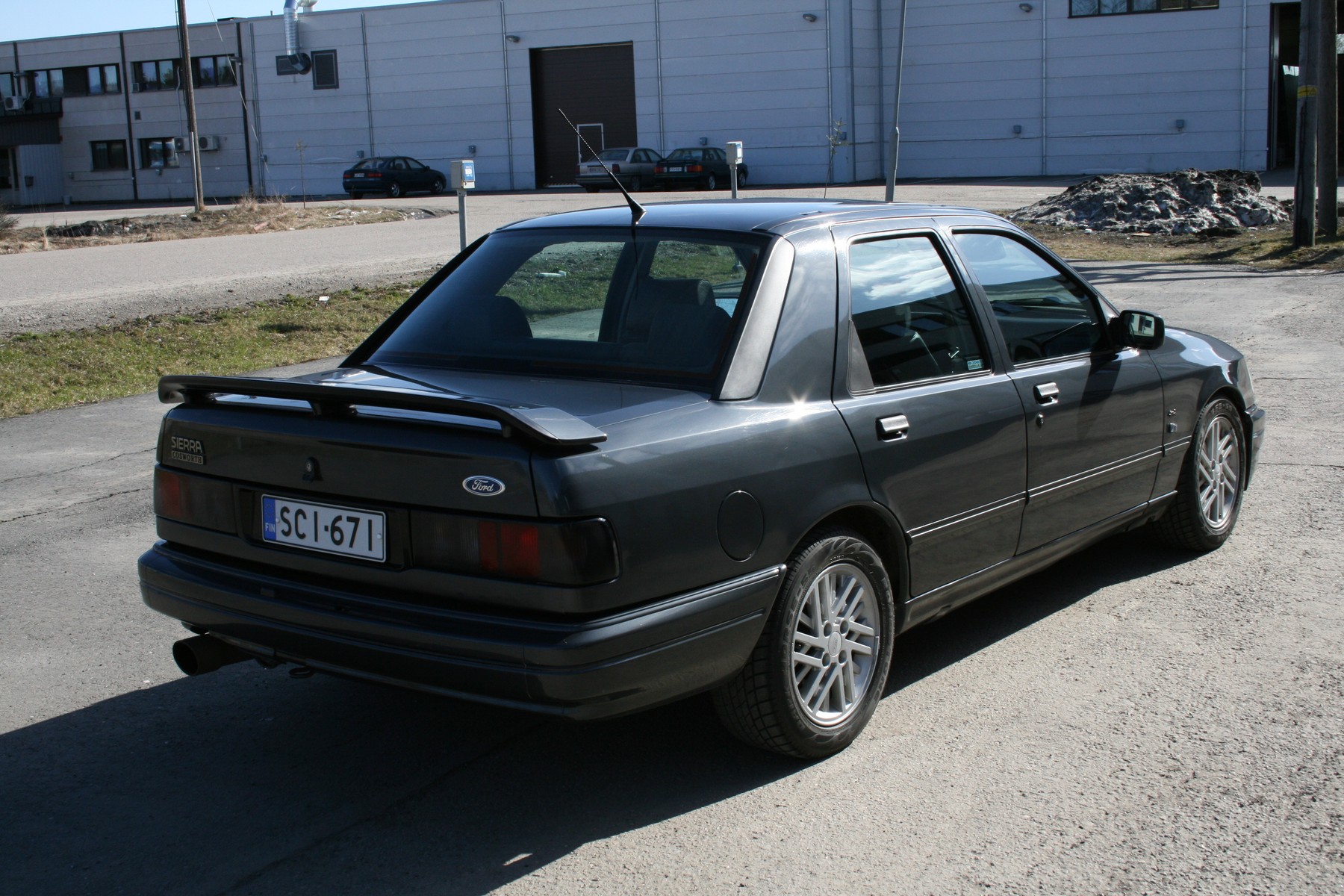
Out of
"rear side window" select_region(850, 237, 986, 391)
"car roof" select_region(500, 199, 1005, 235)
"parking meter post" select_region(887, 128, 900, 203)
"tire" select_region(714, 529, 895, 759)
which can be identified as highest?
Result: "parking meter post" select_region(887, 128, 900, 203)

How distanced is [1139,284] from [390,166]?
34.8 m

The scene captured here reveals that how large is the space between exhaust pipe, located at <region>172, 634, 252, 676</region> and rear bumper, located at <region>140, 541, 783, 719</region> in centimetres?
10

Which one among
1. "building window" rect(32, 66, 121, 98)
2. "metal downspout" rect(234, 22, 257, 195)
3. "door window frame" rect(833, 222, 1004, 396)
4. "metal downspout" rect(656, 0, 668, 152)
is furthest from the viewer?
"building window" rect(32, 66, 121, 98)

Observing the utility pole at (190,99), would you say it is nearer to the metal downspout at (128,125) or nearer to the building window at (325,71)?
the building window at (325,71)

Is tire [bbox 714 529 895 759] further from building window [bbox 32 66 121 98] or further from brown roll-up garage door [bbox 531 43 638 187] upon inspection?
building window [bbox 32 66 121 98]

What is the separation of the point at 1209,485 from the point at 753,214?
2.67 metres

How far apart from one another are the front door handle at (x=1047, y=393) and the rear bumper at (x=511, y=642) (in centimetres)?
151

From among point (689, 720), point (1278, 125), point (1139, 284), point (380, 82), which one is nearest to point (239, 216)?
point (1139, 284)

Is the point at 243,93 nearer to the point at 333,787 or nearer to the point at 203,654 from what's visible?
the point at 203,654

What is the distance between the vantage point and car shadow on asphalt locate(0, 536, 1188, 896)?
319 centimetres

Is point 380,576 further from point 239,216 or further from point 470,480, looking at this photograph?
point 239,216

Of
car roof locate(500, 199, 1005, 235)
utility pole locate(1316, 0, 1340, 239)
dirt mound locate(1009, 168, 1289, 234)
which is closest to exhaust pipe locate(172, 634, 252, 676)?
car roof locate(500, 199, 1005, 235)

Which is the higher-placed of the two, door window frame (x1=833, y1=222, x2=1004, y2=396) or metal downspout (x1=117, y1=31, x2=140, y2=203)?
metal downspout (x1=117, y1=31, x2=140, y2=203)

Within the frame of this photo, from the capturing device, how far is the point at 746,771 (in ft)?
12.2
